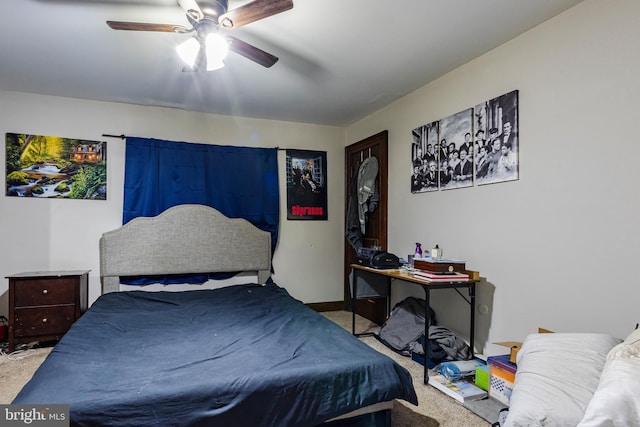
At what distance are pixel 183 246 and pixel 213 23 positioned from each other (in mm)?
2485

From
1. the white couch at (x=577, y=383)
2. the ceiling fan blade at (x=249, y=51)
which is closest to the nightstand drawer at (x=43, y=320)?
the ceiling fan blade at (x=249, y=51)

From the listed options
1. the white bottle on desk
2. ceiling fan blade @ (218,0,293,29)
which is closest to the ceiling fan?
ceiling fan blade @ (218,0,293,29)

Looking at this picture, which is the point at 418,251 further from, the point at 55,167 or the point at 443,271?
the point at 55,167

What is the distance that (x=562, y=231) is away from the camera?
7.09ft

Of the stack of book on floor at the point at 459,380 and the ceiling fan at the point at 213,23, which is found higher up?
the ceiling fan at the point at 213,23

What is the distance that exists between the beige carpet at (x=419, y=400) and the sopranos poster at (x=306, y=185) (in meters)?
2.01

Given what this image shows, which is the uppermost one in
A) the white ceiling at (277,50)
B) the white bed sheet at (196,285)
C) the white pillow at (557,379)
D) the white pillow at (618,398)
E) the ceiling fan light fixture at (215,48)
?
the white ceiling at (277,50)

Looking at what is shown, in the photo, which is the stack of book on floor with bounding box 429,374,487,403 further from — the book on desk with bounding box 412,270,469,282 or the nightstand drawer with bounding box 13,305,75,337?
the nightstand drawer with bounding box 13,305,75,337

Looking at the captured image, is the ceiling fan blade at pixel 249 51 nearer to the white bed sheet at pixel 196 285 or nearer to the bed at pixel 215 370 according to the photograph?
the bed at pixel 215 370

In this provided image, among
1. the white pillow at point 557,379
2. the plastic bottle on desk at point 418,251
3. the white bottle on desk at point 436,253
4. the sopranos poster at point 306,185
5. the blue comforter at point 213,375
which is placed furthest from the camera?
the sopranos poster at point 306,185

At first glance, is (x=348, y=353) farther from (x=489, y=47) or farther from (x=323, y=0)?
(x=489, y=47)

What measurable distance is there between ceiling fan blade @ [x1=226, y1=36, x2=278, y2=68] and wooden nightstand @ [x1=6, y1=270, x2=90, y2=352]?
8.51 feet

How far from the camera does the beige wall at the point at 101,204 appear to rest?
3490 millimetres

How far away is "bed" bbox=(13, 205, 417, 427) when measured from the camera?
4.66 feet
